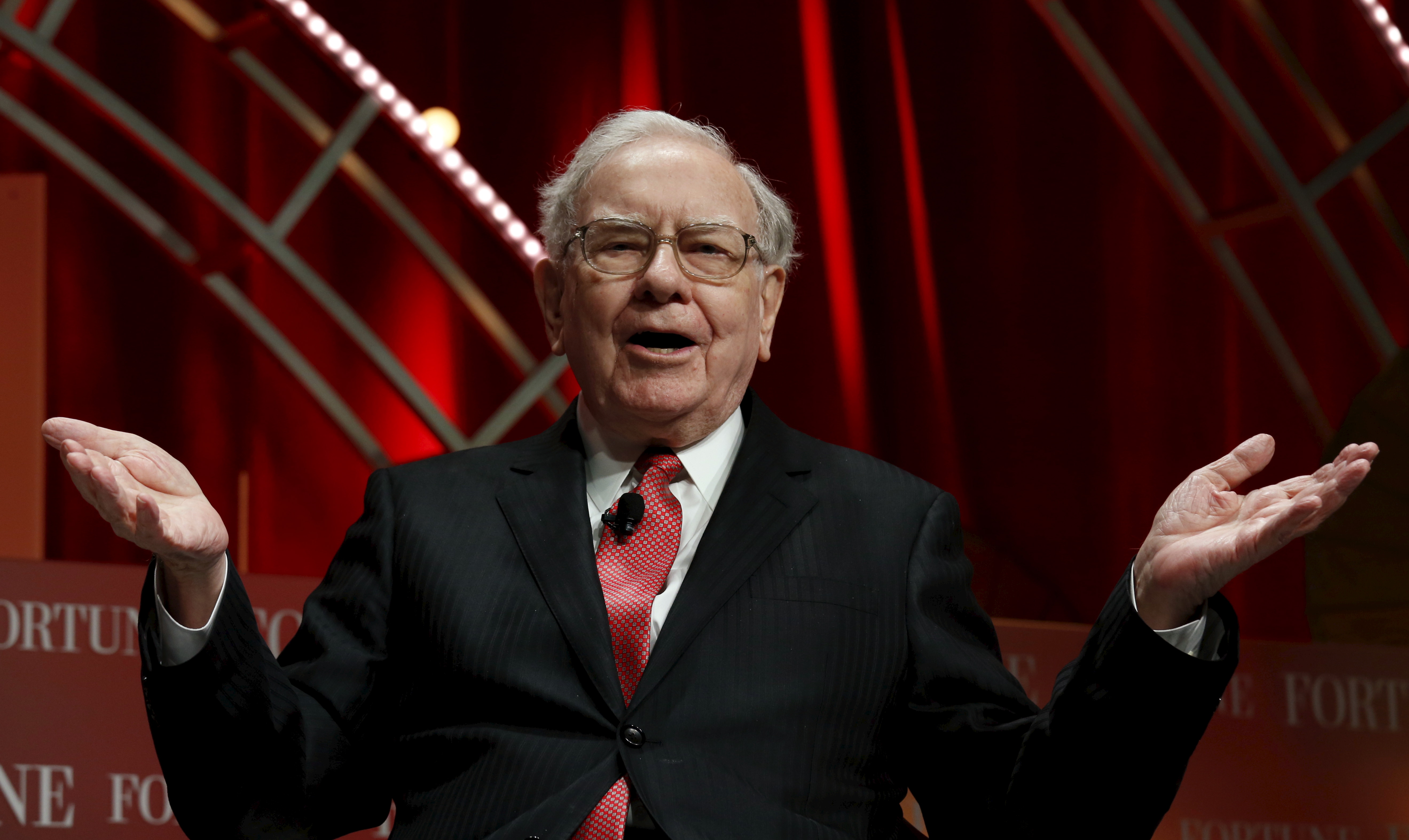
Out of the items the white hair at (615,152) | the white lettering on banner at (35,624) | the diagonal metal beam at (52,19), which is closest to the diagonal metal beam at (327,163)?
the diagonal metal beam at (52,19)

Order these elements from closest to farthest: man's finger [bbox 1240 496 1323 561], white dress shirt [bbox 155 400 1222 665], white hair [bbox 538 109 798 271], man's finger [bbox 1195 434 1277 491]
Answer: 1. man's finger [bbox 1240 496 1323 561]
2. man's finger [bbox 1195 434 1277 491]
3. white dress shirt [bbox 155 400 1222 665]
4. white hair [bbox 538 109 798 271]

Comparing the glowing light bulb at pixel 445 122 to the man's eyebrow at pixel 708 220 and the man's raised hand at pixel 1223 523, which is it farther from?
the man's raised hand at pixel 1223 523

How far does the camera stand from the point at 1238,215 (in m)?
3.09

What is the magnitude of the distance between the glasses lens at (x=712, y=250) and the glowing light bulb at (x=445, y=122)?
52.5 inches

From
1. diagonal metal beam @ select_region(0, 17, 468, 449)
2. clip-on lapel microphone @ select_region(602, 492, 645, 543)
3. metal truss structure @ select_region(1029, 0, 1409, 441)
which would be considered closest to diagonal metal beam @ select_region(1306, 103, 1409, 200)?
metal truss structure @ select_region(1029, 0, 1409, 441)

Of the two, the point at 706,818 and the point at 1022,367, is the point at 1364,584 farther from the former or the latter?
the point at 706,818

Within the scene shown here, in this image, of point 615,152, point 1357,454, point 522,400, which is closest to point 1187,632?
point 1357,454

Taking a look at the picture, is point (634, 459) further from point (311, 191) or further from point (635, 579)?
point (311, 191)

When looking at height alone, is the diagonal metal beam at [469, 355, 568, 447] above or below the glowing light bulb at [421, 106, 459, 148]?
below

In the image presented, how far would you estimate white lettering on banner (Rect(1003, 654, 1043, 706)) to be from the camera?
109 inches

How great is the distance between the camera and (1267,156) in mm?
3027

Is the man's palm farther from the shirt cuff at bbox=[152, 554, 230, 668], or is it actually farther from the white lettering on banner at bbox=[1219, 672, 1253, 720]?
the white lettering on banner at bbox=[1219, 672, 1253, 720]

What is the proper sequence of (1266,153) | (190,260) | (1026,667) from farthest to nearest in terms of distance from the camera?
(1266,153) → (1026,667) → (190,260)

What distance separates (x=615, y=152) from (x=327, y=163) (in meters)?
1.03
